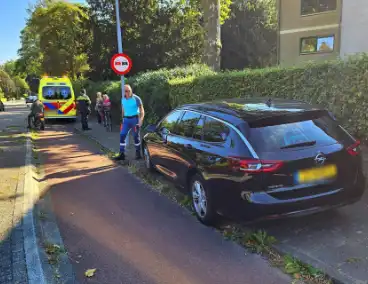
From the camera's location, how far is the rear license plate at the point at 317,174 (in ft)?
13.0

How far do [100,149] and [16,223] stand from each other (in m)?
6.28

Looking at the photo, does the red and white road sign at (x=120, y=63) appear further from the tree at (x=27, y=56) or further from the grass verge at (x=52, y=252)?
the tree at (x=27, y=56)

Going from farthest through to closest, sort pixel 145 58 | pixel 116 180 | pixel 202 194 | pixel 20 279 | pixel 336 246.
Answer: pixel 145 58 < pixel 116 180 < pixel 202 194 < pixel 336 246 < pixel 20 279

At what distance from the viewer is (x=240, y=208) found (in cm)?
404

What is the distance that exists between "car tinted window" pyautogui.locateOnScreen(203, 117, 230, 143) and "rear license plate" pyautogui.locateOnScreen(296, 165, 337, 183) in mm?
976

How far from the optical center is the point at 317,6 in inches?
890

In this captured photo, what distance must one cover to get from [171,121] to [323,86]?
109 inches

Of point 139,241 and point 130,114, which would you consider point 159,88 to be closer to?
point 130,114

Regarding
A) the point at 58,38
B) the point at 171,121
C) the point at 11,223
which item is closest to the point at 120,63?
the point at 171,121

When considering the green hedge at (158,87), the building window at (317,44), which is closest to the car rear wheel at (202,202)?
the green hedge at (158,87)

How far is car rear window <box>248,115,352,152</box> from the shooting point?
4035 millimetres

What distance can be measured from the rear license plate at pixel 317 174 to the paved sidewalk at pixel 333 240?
2.25 ft

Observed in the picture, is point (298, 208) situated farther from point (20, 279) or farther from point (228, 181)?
point (20, 279)

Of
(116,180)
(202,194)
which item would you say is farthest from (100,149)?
(202,194)
